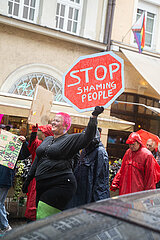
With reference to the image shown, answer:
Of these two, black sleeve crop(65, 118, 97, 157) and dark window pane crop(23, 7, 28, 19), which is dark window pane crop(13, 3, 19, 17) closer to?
dark window pane crop(23, 7, 28, 19)

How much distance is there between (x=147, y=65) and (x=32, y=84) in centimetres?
410

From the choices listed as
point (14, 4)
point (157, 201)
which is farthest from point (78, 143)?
point (14, 4)

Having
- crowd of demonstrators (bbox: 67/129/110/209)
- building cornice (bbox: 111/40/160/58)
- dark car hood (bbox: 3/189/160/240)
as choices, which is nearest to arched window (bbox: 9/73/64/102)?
building cornice (bbox: 111/40/160/58)

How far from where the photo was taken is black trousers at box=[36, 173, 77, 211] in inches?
154

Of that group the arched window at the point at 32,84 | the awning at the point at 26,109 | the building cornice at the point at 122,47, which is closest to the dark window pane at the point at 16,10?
the arched window at the point at 32,84

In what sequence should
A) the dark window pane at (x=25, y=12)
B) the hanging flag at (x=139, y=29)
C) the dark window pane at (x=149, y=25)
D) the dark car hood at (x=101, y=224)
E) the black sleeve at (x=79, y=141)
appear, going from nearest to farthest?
the dark car hood at (x=101, y=224) < the black sleeve at (x=79, y=141) < the dark window pane at (x=25, y=12) < the hanging flag at (x=139, y=29) < the dark window pane at (x=149, y=25)

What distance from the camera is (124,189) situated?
A: 5.78 meters

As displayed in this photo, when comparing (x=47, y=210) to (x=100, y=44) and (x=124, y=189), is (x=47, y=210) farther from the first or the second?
(x=100, y=44)

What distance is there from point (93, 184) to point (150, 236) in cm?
316

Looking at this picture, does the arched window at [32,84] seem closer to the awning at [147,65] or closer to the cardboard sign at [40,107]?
the awning at [147,65]

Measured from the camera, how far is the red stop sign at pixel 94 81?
4.79m

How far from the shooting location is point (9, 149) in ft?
17.1

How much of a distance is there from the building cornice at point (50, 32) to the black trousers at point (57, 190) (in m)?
7.89

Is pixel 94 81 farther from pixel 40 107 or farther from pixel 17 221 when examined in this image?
pixel 17 221
